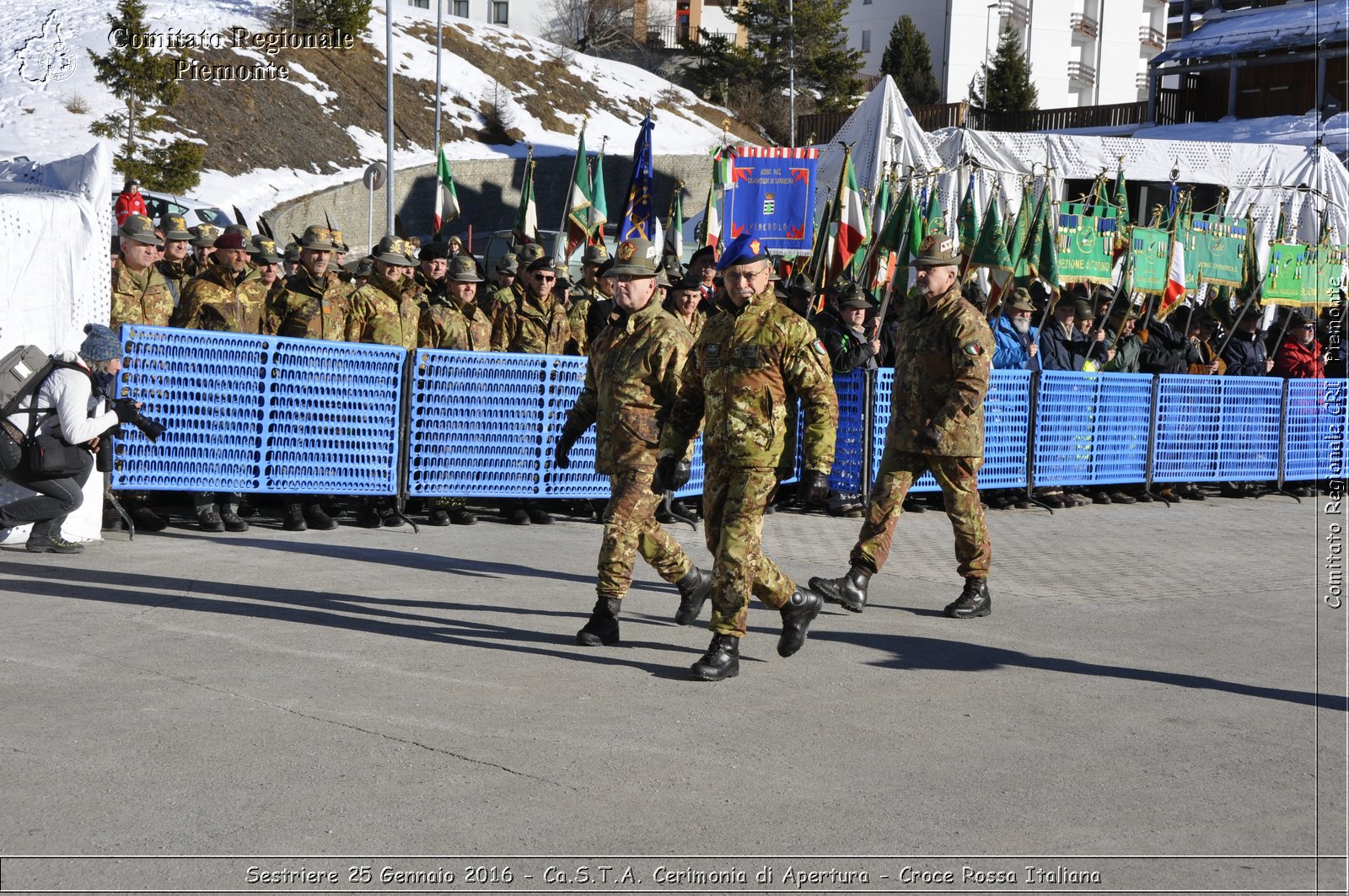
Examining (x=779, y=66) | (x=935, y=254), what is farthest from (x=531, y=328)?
(x=779, y=66)

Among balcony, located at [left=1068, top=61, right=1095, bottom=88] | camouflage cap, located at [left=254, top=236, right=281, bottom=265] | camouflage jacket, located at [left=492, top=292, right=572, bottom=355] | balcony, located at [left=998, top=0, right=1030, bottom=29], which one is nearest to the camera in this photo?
camouflage jacket, located at [left=492, top=292, right=572, bottom=355]

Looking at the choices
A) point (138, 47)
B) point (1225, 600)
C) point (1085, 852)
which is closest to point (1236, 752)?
point (1085, 852)

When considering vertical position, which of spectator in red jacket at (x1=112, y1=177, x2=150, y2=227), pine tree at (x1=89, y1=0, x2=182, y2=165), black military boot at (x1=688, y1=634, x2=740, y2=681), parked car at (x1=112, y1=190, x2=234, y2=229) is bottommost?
black military boot at (x1=688, y1=634, x2=740, y2=681)

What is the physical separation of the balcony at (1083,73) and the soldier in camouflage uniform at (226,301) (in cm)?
6904

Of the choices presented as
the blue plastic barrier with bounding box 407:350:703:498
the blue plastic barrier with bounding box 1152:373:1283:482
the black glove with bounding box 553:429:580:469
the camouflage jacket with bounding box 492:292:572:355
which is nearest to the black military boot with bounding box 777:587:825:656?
the black glove with bounding box 553:429:580:469

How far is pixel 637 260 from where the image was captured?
6.93 metres

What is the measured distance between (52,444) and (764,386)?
15.7 feet

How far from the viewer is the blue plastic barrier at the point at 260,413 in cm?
953

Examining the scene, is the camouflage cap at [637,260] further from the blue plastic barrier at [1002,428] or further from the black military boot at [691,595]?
the blue plastic barrier at [1002,428]

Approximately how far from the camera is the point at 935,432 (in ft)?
26.2

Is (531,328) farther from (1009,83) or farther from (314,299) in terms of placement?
(1009,83)

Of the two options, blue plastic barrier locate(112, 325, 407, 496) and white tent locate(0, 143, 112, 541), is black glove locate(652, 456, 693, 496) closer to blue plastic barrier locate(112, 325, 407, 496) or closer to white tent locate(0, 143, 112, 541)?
blue plastic barrier locate(112, 325, 407, 496)

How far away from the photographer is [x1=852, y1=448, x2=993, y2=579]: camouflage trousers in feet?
26.9

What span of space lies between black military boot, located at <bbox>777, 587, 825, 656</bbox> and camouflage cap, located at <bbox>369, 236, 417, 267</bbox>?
5.29 metres
